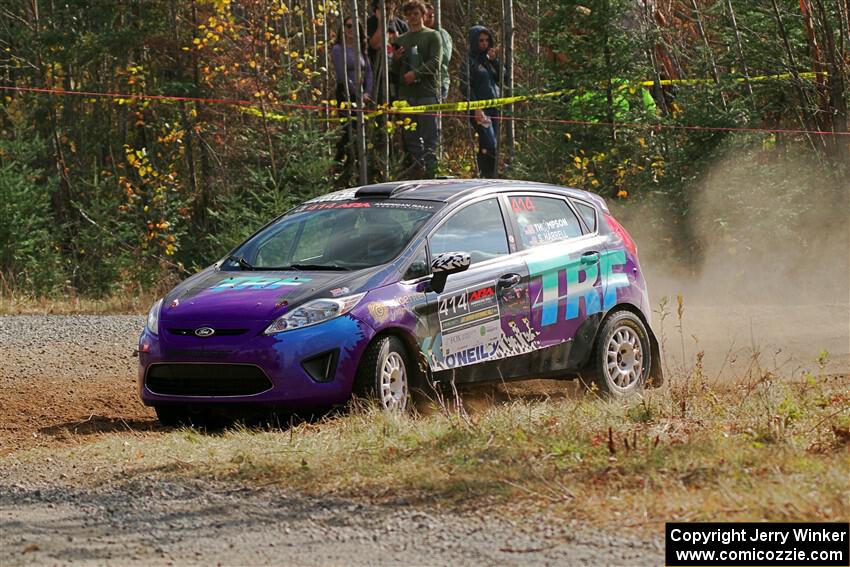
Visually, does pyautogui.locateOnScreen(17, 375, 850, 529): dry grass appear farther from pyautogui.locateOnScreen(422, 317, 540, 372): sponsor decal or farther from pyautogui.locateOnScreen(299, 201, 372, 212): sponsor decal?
pyautogui.locateOnScreen(299, 201, 372, 212): sponsor decal

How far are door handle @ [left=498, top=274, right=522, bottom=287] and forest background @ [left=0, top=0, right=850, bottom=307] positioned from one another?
7.82 m

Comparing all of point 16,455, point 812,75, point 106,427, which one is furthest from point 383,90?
point 16,455

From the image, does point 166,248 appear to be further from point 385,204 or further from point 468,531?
point 468,531

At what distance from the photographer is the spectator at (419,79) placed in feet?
61.0

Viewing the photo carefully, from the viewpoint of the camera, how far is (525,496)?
20.4 feet

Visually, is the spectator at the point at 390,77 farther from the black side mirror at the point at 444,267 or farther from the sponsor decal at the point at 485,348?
the black side mirror at the point at 444,267

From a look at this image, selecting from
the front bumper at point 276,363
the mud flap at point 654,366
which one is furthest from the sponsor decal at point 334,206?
the mud flap at point 654,366

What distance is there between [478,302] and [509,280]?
0.33 meters

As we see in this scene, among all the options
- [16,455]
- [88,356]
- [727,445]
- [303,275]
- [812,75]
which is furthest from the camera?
[812,75]

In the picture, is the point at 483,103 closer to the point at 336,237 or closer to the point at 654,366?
the point at 654,366

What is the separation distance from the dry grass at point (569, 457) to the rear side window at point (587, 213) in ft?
6.71

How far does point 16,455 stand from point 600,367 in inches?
175

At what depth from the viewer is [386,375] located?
8695 mm

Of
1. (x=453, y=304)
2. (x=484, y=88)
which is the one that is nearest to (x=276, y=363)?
(x=453, y=304)
